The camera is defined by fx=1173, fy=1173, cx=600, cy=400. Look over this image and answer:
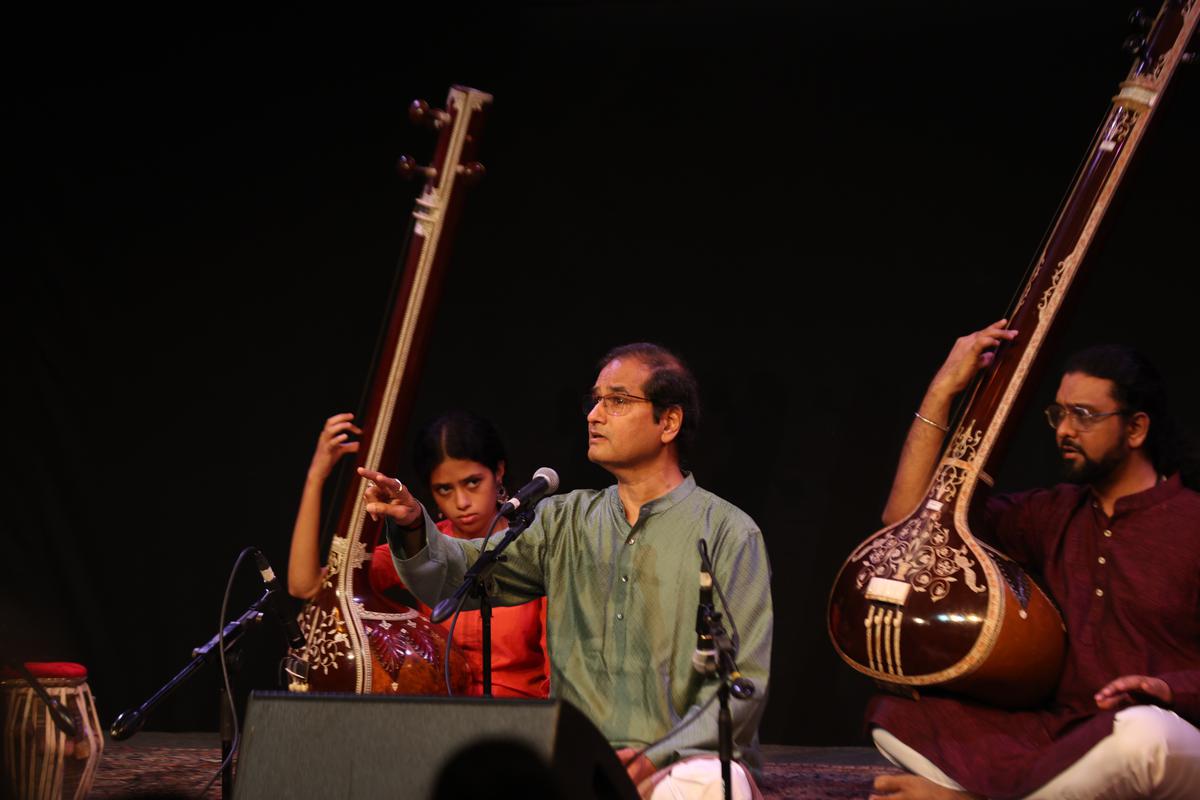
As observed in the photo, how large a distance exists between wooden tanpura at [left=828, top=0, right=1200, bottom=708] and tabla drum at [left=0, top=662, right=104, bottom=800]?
2.14 m

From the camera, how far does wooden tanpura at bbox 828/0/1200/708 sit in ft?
8.92

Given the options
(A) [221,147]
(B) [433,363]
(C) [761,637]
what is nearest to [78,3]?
(A) [221,147]

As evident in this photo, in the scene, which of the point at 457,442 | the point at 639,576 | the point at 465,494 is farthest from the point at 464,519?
the point at 639,576

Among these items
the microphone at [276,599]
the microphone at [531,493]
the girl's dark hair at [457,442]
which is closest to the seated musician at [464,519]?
the girl's dark hair at [457,442]

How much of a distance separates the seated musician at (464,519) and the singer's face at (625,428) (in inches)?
27.4

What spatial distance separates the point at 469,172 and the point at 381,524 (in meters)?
1.01

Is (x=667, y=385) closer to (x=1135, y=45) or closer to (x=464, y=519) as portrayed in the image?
(x=464, y=519)

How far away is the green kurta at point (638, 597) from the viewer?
8.89ft

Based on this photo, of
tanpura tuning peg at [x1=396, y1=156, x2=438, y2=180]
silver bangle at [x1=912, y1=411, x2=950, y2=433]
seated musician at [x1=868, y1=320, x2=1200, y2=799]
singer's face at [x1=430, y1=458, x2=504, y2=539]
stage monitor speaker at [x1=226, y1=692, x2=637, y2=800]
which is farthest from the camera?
singer's face at [x1=430, y1=458, x2=504, y2=539]

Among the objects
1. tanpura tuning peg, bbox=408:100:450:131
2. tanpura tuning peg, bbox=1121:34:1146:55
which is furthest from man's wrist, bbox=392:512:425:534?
tanpura tuning peg, bbox=1121:34:1146:55

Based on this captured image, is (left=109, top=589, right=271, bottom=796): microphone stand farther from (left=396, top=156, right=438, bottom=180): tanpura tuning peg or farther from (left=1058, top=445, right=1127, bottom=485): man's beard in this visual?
(left=1058, top=445, right=1127, bottom=485): man's beard

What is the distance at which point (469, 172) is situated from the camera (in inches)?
130

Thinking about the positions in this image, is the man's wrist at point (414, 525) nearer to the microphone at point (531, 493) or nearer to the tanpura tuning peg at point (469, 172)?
the microphone at point (531, 493)

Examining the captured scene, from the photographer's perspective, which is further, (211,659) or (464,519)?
(464,519)
